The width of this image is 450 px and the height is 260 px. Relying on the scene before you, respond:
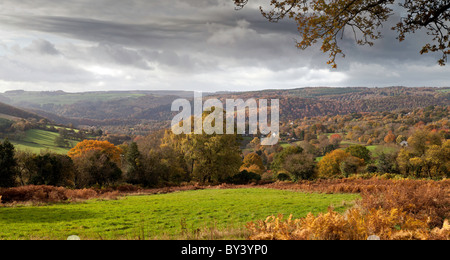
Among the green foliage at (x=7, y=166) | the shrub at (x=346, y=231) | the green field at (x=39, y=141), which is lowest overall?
the green field at (x=39, y=141)

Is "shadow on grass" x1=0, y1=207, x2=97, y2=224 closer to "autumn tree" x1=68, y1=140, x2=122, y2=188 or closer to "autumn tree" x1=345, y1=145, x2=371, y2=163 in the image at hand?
"autumn tree" x1=68, y1=140, x2=122, y2=188

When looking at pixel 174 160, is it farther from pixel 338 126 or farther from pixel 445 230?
pixel 338 126

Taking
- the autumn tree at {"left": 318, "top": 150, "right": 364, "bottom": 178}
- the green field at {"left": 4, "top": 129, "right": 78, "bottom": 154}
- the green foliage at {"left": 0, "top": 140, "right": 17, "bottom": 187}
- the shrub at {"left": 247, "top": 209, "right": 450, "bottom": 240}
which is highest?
the shrub at {"left": 247, "top": 209, "right": 450, "bottom": 240}

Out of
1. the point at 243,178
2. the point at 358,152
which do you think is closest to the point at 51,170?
the point at 243,178

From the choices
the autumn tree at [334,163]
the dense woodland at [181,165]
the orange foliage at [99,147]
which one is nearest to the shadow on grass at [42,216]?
the dense woodland at [181,165]

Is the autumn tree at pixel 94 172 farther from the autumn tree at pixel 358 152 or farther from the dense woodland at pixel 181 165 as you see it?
the autumn tree at pixel 358 152

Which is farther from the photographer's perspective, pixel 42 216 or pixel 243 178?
pixel 243 178

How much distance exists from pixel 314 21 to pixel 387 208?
19.4 ft

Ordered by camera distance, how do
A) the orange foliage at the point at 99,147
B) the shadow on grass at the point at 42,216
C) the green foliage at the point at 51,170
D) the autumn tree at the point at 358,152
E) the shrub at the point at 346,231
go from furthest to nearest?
the autumn tree at the point at 358,152 < the orange foliage at the point at 99,147 < the green foliage at the point at 51,170 < the shadow on grass at the point at 42,216 < the shrub at the point at 346,231

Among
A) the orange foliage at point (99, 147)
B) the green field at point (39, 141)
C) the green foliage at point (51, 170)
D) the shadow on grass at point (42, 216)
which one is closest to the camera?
the shadow on grass at point (42, 216)

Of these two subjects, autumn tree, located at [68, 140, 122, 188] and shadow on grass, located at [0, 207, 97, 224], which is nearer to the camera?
shadow on grass, located at [0, 207, 97, 224]

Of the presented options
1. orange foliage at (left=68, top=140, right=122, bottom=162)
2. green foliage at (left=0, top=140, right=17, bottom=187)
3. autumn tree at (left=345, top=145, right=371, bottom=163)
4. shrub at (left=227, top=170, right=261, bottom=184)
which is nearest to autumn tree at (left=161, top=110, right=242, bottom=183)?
shrub at (left=227, top=170, right=261, bottom=184)

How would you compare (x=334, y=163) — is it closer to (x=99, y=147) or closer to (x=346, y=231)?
(x=99, y=147)
